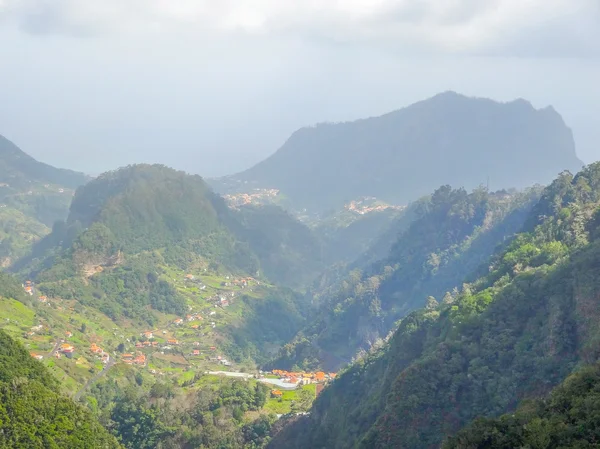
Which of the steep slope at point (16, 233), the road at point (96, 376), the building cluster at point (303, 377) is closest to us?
the road at point (96, 376)

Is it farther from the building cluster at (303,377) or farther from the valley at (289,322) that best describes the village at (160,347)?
the valley at (289,322)

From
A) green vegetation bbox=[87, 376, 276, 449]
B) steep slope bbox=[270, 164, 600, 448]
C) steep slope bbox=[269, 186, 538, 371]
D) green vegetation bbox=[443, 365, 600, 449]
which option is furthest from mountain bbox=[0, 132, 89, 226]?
green vegetation bbox=[443, 365, 600, 449]

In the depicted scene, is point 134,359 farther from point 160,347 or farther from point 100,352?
point 160,347

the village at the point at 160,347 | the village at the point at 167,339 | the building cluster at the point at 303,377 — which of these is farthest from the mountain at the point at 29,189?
the building cluster at the point at 303,377

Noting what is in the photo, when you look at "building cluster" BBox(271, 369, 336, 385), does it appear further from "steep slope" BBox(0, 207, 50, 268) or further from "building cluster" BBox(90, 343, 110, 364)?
"steep slope" BBox(0, 207, 50, 268)

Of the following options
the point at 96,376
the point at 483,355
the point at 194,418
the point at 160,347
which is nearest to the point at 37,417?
the point at 194,418

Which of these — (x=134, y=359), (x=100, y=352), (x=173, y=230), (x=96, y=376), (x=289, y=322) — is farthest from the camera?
(x=173, y=230)

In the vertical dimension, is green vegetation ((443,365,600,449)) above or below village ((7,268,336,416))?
above
